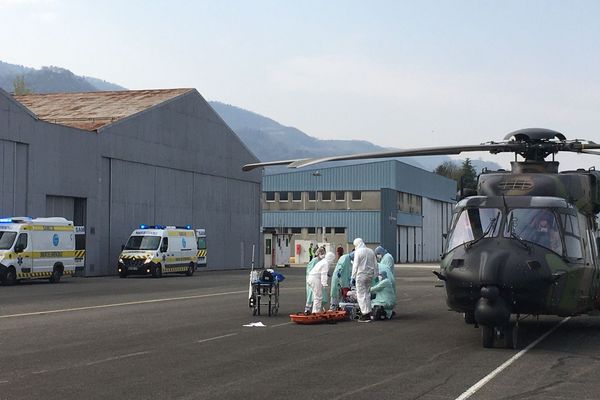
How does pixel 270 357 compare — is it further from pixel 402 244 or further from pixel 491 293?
pixel 402 244

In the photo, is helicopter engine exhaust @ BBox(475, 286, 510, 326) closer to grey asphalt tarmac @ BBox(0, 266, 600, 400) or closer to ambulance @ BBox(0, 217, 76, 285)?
grey asphalt tarmac @ BBox(0, 266, 600, 400)

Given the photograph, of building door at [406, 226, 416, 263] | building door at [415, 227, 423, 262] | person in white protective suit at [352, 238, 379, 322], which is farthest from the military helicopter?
building door at [415, 227, 423, 262]

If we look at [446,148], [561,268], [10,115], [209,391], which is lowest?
[209,391]

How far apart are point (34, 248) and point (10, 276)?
1481 millimetres

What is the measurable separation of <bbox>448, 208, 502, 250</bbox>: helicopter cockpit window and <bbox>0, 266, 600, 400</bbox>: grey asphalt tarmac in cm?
179

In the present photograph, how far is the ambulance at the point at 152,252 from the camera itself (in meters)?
42.0

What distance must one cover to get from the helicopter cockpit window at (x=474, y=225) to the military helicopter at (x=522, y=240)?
2 centimetres

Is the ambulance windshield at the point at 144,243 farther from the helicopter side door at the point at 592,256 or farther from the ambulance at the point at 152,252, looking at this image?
the helicopter side door at the point at 592,256

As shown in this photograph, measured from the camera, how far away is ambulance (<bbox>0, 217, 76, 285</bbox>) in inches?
1288

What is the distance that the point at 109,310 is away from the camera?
21344 millimetres

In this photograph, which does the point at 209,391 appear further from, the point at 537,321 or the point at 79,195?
the point at 79,195

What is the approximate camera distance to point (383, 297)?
1934 centimetres

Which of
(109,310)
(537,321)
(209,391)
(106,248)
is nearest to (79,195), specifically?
(106,248)

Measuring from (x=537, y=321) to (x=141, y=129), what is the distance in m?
34.3
